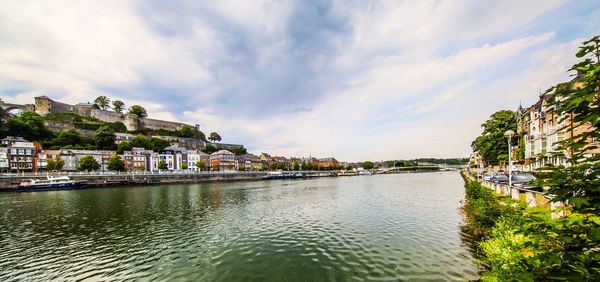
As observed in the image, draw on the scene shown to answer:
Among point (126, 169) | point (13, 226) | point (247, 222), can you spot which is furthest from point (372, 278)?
point (126, 169)

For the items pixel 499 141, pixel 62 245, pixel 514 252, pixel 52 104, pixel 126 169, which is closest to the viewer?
pixel 514 252

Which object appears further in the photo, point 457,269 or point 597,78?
point 457,269

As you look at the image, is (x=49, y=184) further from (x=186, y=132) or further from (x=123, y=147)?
(x=186, y=132)

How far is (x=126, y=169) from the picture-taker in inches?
4808

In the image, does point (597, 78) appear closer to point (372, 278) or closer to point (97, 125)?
point (372, 278)

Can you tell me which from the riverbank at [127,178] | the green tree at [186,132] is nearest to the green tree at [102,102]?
the green tree at [186,132]

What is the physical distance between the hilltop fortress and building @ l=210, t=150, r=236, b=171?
53.6 meters

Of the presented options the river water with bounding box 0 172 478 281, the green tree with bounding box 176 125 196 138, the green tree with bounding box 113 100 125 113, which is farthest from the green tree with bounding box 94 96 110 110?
the river water with bounding box 0 172 478 281

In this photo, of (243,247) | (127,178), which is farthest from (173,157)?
(243,247)

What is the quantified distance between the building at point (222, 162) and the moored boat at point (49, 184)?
273 ft

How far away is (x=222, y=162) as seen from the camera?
162750 millimetres

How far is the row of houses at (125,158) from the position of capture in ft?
→ 328

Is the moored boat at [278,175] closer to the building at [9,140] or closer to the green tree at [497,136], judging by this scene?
the building at [9,140]

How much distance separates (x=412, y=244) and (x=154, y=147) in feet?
545
